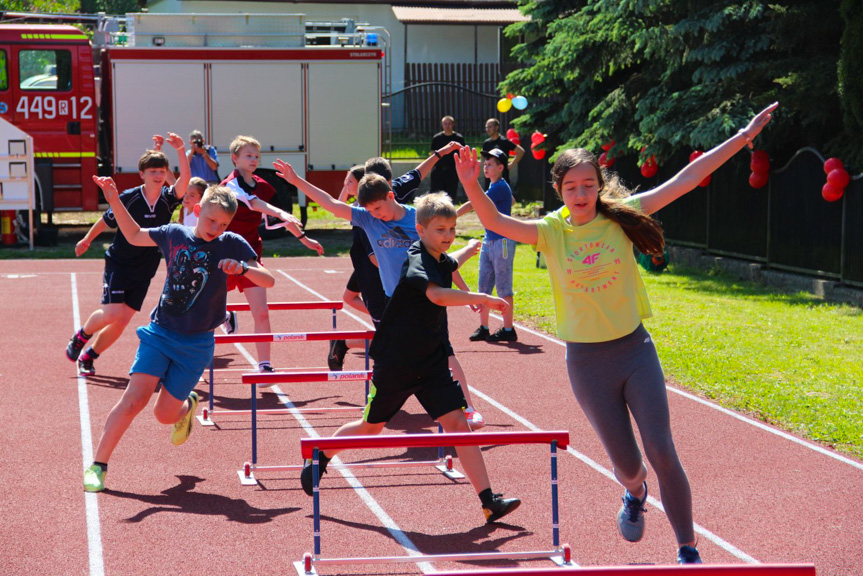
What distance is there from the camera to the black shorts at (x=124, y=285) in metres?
9.75

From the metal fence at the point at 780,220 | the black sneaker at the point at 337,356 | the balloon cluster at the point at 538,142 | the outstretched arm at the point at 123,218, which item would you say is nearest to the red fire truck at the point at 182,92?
the balloon cluster at the point at 538,142

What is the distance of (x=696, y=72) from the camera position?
16.8 meters

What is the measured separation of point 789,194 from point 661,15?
4.29 metres

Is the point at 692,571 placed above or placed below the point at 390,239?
below

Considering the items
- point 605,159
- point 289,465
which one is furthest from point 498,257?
point 605,159

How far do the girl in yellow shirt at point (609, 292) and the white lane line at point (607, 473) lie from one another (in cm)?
81

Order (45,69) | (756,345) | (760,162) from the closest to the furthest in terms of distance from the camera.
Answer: (756,345)
(760,162)
(45,69)

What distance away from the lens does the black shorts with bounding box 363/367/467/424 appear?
5.98 m

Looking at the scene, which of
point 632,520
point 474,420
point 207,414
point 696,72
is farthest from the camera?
point 696,72

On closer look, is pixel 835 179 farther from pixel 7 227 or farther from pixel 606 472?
pixel 7 227

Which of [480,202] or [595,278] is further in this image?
[595,278]

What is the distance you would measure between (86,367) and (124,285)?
39.7 inches

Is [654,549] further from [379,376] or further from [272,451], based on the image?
[272,451]

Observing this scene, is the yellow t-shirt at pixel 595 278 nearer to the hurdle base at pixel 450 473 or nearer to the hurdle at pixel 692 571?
the hurdle at pixel 692 571
